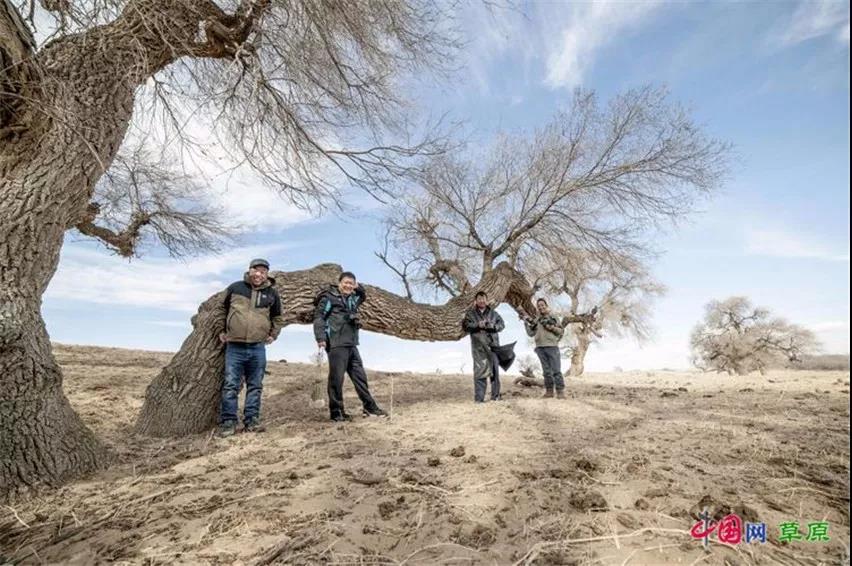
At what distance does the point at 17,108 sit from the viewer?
13.3 feet

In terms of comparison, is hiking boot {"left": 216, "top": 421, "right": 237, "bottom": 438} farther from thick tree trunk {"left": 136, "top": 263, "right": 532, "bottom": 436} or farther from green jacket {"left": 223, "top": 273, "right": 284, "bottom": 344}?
green jacket {"left": 223, "top": 273, "right": 284, "bottom": 344}

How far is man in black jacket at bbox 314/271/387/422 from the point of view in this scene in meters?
5.81

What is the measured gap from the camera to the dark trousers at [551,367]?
7902mm

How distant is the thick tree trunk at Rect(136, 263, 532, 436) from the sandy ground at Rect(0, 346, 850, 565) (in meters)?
0.41

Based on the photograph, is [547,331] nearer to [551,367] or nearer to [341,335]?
[551,367]

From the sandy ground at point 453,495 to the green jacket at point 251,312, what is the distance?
1142mm

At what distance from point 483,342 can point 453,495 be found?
15.7ft

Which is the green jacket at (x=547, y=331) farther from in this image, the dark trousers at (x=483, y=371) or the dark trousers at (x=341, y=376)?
the dark trousers at (x=341, y=376)

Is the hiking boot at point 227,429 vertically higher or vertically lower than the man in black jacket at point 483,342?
lower

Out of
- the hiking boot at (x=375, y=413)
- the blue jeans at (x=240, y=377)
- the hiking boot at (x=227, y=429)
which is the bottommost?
the hiking boot at (x=227, y=429)

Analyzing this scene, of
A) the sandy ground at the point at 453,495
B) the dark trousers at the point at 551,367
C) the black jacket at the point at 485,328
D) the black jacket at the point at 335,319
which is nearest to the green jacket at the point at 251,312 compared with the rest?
the black jacket at the point at 335,319

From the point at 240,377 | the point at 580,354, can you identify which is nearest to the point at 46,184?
the point at 240,377

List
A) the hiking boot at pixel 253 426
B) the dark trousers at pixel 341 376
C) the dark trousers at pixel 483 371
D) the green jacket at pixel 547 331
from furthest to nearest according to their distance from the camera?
the green jacket at pixel 547 331
the dark trousers at pixel 483 371
the dark trousers at pixel 341 376
the hiking boot at pixel 253 426

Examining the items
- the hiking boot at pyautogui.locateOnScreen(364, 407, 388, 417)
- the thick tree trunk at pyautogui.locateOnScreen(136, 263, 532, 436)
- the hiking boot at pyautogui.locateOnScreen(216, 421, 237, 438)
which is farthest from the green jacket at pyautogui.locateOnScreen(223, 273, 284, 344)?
the hiking boot at pyautogui.locateOnScreen(364, 407, 388, 417)
